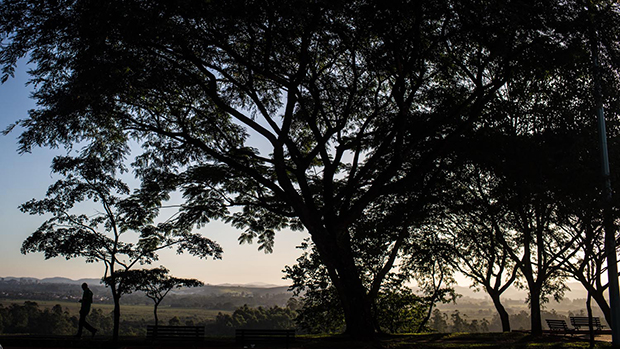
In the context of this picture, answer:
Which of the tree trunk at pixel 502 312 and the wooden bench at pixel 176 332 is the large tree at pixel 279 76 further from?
the tree trunk at pixel 502 312

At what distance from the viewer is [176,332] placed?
48.3ft

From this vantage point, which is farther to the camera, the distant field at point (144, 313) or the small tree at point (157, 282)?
the distant field at point (144, 313)

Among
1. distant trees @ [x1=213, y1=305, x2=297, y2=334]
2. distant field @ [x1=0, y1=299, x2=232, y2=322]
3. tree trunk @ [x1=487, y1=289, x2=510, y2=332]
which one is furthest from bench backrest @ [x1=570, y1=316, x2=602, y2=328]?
distant field @ [x1=0, y1=299, x2=232, y2=322]

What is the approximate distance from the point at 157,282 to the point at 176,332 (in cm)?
281

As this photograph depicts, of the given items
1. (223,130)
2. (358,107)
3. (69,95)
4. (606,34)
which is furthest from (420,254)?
(69,95)

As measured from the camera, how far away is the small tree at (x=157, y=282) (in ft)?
54.0

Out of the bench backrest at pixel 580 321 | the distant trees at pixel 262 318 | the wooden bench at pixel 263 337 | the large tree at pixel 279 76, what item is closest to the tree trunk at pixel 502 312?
the bench backrest at pixel 580 321

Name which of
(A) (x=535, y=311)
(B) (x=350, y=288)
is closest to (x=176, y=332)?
(B) (x=350, y=288)

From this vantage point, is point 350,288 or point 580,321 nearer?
point 350,288

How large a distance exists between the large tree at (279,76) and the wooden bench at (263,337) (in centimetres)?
209

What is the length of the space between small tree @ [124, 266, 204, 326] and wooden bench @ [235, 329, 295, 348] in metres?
3.15

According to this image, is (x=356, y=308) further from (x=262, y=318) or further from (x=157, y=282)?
(x=262, y=318)

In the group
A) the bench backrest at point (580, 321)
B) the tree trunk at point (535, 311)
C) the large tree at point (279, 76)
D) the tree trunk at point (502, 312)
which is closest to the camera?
the large tree at point (279, 76)

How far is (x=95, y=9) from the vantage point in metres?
10.7
